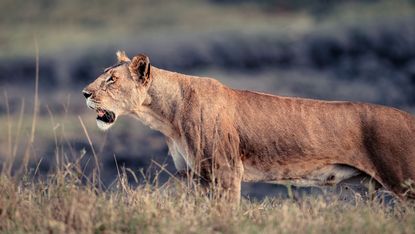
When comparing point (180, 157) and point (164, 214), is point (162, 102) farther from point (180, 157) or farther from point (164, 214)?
point (164, 214)

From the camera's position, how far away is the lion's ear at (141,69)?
1072 cm

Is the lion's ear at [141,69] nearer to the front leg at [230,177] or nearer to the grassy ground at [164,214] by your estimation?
the front leg at [230,177]

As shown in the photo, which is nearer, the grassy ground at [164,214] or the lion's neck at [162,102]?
the grassy ground at [164,214]

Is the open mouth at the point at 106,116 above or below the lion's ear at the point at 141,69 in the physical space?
below

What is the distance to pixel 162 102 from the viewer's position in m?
10.8

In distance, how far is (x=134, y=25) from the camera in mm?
31531

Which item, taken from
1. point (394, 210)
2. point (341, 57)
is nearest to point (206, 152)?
point (394, 210)

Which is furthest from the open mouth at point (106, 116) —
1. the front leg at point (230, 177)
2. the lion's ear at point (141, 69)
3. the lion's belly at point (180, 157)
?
the front leg at point (230, 177)

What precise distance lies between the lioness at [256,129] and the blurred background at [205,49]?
10.5m

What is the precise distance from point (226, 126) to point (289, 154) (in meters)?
0.62

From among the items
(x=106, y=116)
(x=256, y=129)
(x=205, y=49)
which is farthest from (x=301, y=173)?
(x=205, y=49)

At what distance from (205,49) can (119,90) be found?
18195 mm

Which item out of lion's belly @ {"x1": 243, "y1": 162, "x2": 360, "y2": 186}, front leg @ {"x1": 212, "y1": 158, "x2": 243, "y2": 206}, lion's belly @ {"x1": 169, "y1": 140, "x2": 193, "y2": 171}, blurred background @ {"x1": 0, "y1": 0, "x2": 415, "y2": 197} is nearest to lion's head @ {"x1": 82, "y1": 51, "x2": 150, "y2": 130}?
lion's belly @ {"x1": 169, "y1": 140, "x2": 193, "y2": 171}

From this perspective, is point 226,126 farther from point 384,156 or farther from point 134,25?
point 134,25
